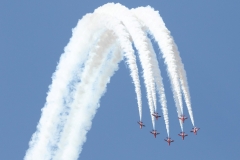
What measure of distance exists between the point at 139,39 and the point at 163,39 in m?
1.77

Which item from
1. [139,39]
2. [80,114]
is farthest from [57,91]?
[139,39]

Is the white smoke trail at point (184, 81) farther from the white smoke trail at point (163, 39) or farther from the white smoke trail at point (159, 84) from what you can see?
the white smoke trail at point (159, 84)

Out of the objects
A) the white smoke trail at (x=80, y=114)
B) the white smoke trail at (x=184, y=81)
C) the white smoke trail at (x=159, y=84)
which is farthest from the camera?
the white smoke trail at (x=80, y=114)

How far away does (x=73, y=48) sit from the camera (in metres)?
65.3

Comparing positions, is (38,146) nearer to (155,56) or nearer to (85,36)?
(85,36)

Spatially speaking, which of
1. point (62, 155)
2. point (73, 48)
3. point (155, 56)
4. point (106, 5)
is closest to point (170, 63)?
point (155, 56)

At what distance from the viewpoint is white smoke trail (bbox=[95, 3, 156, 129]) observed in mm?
56500

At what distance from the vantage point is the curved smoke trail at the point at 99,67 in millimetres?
57188

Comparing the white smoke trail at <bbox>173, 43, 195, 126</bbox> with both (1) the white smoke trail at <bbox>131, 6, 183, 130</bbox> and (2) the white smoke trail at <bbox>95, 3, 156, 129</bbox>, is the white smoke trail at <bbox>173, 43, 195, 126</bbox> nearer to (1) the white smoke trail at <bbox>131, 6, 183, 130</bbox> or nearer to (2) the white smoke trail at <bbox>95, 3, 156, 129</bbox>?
(1) the white smoke trail at <bbox>131, 6, 183, 130</bbox>

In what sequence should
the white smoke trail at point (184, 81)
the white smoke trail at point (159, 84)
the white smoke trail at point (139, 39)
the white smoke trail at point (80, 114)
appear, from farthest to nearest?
the white smoke trail at point (80, 114) → the white smoke trail at point (184, 81) → the white smoke trail at point (159, 84) → the white smoke trail at point (139, 39)

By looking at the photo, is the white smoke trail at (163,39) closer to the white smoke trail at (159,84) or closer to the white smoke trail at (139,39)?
the white smoke trail at (159,84)

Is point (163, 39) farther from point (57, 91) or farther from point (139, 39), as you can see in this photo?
point (57, 91)

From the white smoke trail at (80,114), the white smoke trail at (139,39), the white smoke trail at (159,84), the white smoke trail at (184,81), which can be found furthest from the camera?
the white smoke trail at (80,114)

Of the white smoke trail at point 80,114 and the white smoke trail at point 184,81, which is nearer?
the white smoke trail at point 184,81
